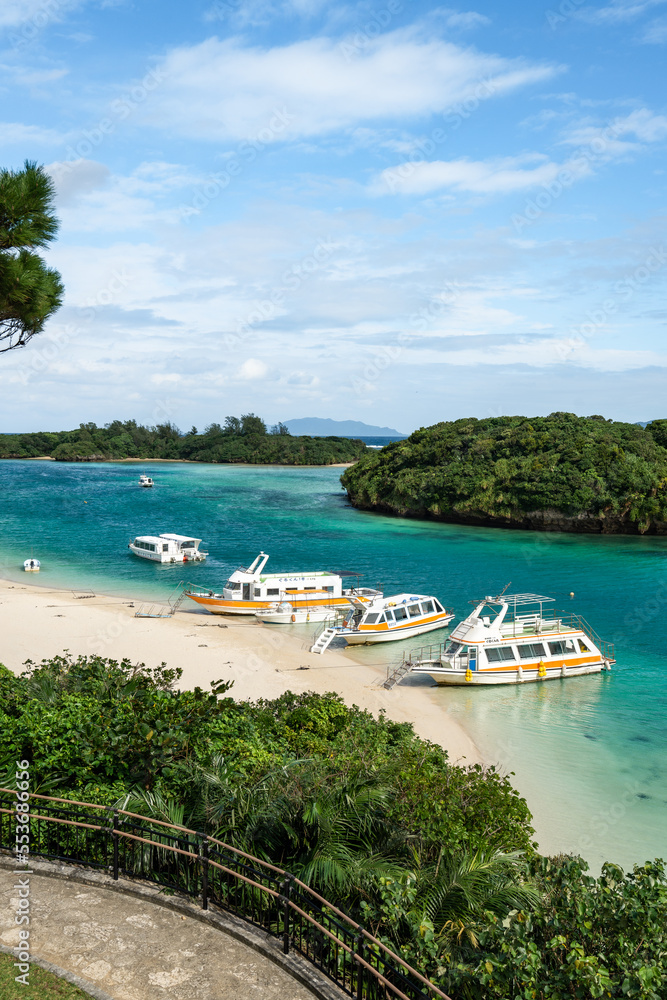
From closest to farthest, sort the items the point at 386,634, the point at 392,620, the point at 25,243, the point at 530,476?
the point at 25,243 → the point at 386,634 → the point at 392,620 → the point at 530,476

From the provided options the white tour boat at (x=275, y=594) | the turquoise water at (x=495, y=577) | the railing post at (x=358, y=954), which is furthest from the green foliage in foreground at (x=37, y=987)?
the white tour boat at (x=275, y=594)

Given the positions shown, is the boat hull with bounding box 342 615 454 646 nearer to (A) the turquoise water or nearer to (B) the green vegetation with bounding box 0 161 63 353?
(A) the turquoise water

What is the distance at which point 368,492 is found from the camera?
307 feet

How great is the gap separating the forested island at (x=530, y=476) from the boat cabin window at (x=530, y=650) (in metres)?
46.9

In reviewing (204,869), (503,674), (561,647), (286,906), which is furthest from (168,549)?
(286,906)

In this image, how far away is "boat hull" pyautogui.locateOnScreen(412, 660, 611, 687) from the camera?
28.4 m

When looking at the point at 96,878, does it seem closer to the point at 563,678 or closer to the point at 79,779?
the point at 79,779

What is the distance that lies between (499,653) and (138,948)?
23.5m

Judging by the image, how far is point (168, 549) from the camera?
182 feet

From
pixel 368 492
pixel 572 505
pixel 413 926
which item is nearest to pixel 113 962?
pixel 413 926

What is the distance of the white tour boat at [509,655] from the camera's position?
28625 millimetres

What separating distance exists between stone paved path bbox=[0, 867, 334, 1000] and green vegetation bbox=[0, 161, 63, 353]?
40.2 feet

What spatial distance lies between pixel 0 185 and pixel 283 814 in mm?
14378

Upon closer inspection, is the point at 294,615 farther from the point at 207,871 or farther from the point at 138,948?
the point at 138,948
